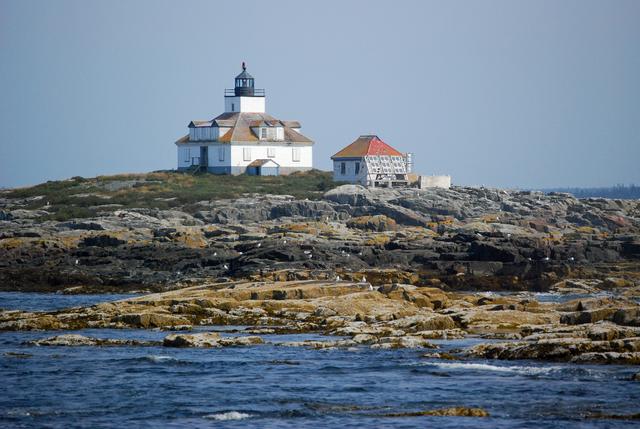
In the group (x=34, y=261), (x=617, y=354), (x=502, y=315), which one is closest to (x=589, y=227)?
(x=34, y=261)

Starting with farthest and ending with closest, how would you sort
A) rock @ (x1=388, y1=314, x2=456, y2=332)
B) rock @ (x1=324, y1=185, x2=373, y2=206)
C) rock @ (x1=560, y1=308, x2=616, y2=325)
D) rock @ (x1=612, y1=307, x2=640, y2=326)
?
rock @ (x1=324, y1=185, x2=373, y2=206), rock @ (x1=388, y1=314, x2=456, y2=332), rock @ (x1=560, y1=308, x2=616, y2=325), rock @ (x1=612, y1=307, x2=640, y2=326)

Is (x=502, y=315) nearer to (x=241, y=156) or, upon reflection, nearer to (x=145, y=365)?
(x=145, y=365)

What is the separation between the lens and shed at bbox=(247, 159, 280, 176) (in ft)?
307

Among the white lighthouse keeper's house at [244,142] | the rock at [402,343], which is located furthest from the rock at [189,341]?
the white lighthouse keeper's house at [244,142]

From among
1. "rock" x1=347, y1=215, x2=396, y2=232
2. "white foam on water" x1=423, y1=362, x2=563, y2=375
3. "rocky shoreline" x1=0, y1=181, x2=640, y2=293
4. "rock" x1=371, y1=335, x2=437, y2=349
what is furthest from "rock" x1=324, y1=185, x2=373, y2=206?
"white foam on water" x1=423, y1=362, x2=563, y2=375

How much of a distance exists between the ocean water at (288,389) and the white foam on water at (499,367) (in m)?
0.02

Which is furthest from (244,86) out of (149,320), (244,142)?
(149,320)

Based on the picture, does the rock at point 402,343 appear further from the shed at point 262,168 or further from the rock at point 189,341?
the shed at point 262,168

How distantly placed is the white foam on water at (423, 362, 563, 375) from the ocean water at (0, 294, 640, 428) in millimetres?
24

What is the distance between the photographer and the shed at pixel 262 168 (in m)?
93.6

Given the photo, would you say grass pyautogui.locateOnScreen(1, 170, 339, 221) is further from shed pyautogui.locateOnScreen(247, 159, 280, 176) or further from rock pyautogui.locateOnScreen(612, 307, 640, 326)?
rock pyautogui.locateOnScreen(612, 307, 640, 326)

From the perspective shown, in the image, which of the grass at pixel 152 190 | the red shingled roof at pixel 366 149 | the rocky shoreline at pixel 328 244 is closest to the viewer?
the rocky shoreline at pixel 328 244

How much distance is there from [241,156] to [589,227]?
99.7 feet

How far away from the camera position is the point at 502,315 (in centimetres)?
3488
